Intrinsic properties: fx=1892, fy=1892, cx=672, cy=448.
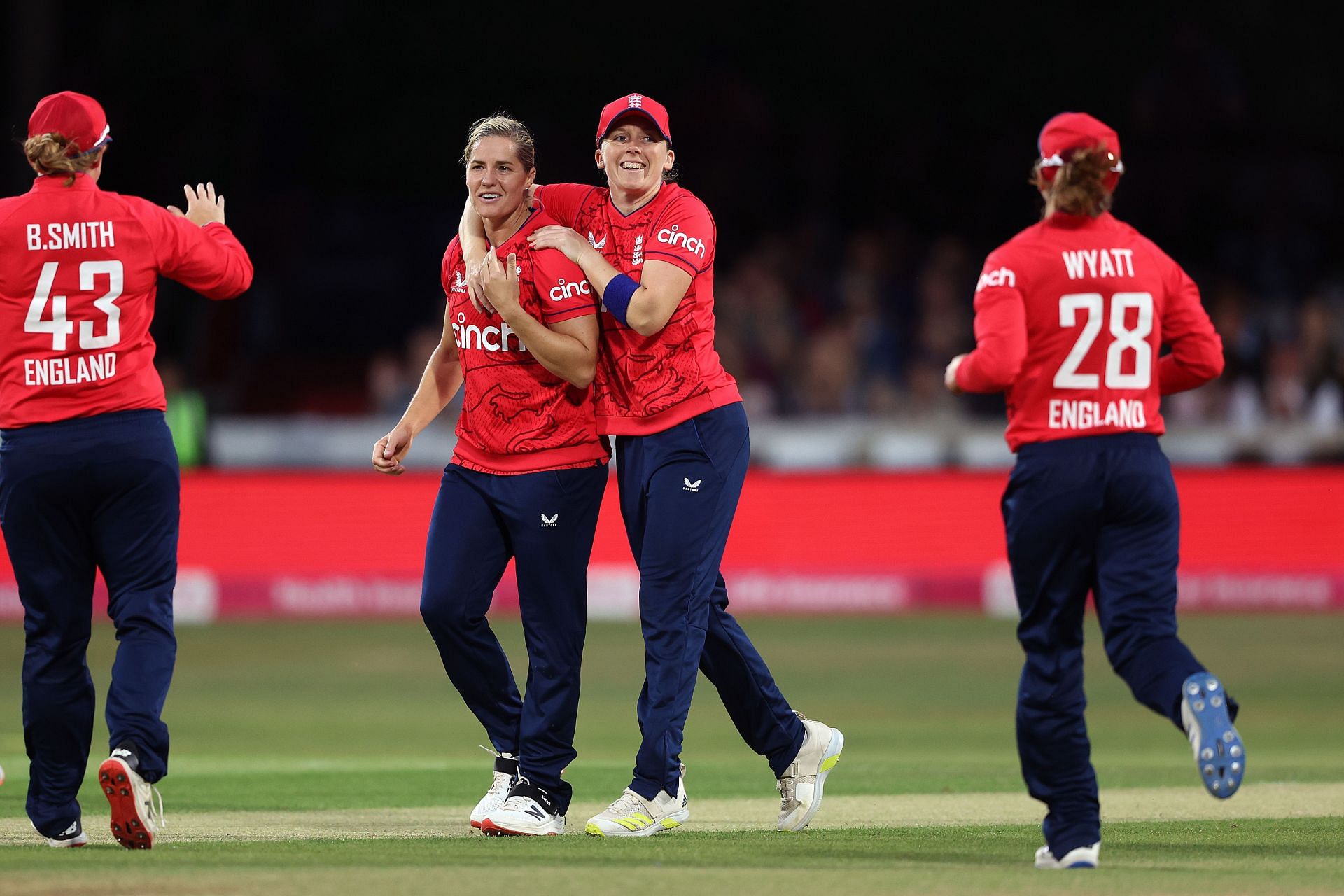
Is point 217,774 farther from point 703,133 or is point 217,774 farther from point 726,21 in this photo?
point 726,21

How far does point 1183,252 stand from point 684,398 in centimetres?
1416

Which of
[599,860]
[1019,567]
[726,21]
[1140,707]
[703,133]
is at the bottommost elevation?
[1140,707]

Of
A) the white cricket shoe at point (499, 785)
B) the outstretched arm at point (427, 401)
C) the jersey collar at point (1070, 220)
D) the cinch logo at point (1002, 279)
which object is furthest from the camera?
the outstretched arm at point (427, 401)

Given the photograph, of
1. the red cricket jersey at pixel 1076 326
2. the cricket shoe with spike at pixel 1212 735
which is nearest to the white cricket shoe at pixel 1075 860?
the cricket shoe with spike at pixel 1212 735

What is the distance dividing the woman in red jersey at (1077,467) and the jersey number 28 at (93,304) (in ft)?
8.59

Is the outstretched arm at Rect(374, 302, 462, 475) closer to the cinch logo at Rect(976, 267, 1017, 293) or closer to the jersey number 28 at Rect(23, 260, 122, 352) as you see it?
the jersey number 28 at Rect(23, 260, 122, 352)

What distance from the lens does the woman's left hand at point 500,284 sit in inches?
248

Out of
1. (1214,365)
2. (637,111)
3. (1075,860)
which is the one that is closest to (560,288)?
(637,111)

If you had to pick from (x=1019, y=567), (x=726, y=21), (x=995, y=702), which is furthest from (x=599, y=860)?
(x=726, y=21)

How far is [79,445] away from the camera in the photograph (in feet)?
19.4

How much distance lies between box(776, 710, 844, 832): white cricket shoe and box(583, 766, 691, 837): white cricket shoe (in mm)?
418

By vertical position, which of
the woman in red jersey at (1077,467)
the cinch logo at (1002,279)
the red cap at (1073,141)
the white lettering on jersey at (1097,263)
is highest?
the red cap at (1073,141)

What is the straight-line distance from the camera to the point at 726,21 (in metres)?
21.1

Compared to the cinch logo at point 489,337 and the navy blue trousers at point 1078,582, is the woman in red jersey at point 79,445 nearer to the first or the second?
the cinch logo at point 489,337
